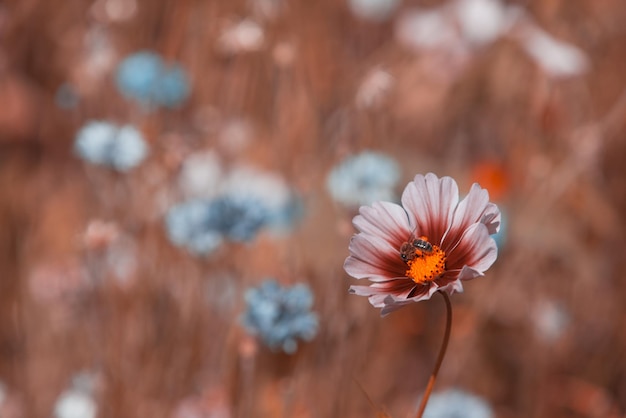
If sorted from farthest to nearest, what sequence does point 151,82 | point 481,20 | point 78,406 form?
point 481,20 < point 151,82 < point 78,406

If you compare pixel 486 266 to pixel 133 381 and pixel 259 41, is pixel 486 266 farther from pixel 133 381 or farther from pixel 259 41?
pixel 133 381

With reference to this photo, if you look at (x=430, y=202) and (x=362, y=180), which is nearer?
(x=430, y=202)

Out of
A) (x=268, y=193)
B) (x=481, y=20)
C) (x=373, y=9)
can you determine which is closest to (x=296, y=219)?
(x=268, y=193)

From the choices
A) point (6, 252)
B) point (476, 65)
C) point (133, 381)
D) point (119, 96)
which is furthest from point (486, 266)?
point (476, 65)

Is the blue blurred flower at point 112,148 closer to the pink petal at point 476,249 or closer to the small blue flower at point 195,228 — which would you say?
the small blue flower at point 195,228

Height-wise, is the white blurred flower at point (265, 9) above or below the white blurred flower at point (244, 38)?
above

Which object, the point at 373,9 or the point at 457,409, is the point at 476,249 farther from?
the point at 373,9

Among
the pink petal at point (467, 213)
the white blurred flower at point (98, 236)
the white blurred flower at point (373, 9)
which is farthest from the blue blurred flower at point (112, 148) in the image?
the white blurred flower at point (373, 9)
